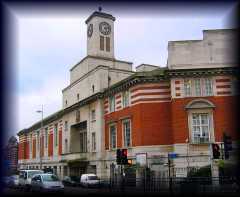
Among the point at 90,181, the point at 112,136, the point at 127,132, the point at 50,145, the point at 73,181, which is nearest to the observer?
the point at 90,181

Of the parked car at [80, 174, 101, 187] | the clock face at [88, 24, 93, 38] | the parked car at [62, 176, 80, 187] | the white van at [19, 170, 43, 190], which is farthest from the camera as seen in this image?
the clock face at [88, 24, 93, 38]

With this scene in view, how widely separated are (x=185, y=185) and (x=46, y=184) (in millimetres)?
11464

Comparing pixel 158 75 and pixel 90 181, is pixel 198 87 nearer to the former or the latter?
pixel 158 75

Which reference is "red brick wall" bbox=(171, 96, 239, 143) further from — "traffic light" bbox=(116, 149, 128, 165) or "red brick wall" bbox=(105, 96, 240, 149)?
"traffic light" bbox=(116, 149, 128, 165)

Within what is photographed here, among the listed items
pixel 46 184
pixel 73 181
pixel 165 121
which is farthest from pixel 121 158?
pixel 73 181

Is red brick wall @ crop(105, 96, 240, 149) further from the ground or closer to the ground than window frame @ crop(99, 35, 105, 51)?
closer to the ground

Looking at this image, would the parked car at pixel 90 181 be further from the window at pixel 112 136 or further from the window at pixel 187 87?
the window at pixel 187 87

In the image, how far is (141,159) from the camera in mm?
37406

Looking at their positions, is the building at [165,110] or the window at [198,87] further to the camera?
the window at [198,87]

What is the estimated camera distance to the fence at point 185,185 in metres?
23.8

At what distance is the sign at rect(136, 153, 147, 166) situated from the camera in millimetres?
37156

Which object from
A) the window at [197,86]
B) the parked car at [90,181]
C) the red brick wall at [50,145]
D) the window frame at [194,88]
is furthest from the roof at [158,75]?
the red brick wall at [50,145]

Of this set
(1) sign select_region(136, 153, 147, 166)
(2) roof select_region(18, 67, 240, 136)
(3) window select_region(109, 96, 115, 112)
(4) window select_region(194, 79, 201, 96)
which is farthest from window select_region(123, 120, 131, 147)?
(4) window select_region(194, 79, 201, 96)

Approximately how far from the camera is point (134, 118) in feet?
137
